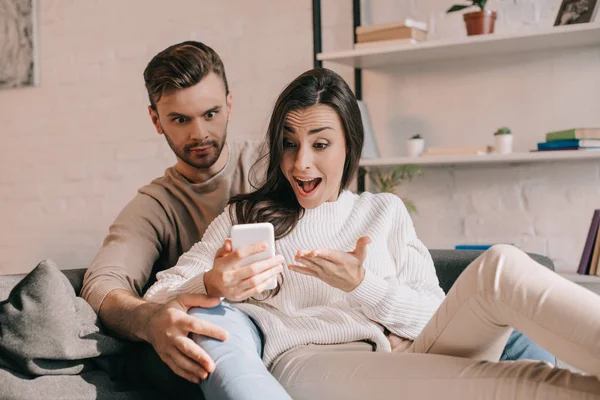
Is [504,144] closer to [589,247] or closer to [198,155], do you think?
[589,247]

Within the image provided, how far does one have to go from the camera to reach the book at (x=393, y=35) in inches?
98.7

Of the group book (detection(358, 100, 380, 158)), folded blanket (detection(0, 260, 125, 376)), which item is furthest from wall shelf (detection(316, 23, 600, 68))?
folded blanket (detection(0, 260, 125, 376))

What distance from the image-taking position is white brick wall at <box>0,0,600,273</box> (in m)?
2.58

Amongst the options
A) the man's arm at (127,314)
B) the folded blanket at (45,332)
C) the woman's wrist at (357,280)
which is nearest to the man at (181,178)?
the man's arm at (127,314)

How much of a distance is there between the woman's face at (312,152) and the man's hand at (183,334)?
390mm

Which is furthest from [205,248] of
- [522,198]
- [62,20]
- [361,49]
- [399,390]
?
[62,20]

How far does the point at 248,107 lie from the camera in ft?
10.1

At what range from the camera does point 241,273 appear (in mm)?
1310

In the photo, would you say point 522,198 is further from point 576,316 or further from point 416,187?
point 576,316

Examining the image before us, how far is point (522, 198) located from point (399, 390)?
1.60 meters

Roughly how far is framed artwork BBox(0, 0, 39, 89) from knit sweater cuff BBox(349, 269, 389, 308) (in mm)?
2624

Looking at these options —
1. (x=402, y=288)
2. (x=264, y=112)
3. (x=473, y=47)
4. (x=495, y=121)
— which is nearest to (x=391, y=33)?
(x=473, y=47)

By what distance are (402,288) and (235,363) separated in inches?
19.0

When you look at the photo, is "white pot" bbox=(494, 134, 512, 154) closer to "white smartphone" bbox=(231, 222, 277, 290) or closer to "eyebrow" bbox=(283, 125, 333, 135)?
"eyebrow" bbox=(283, 125, 333, 135)
